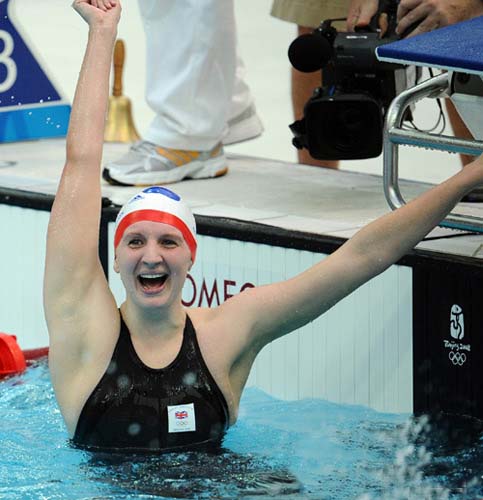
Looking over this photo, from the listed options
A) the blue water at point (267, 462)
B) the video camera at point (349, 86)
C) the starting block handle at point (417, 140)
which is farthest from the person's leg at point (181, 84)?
the starting block handle at point (417, 140)

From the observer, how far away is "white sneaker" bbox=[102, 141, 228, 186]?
462 centimetres

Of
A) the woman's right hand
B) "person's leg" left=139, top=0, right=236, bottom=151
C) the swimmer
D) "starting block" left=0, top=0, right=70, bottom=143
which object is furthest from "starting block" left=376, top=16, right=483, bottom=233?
"person's leg" left=139, top=0, right=236, bottom=151

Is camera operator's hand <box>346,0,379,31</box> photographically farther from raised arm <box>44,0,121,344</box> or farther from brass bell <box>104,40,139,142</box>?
brass bell <box>104,40,139,142</box>

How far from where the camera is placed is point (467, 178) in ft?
9.09

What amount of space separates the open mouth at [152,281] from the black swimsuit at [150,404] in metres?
0.12

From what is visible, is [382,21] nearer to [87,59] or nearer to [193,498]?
[87,59]

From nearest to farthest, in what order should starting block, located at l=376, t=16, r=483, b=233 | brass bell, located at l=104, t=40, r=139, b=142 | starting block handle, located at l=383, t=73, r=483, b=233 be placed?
starting block, located at l=376, t=16, r=483, b=233 → starting block handle, located at l=383, t=73, r=483, b=233 → brass bell, located at l=104, t=40, r=139, b=142

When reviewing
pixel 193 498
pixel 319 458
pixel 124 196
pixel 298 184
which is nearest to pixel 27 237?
pixel 124 196

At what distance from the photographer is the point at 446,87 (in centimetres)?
347

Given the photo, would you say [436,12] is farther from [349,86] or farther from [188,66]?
[188,66]

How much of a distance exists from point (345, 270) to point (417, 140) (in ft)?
2.15

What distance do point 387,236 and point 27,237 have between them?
2034 mm

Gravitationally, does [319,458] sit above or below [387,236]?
below

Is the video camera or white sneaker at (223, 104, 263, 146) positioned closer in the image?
the video camera
